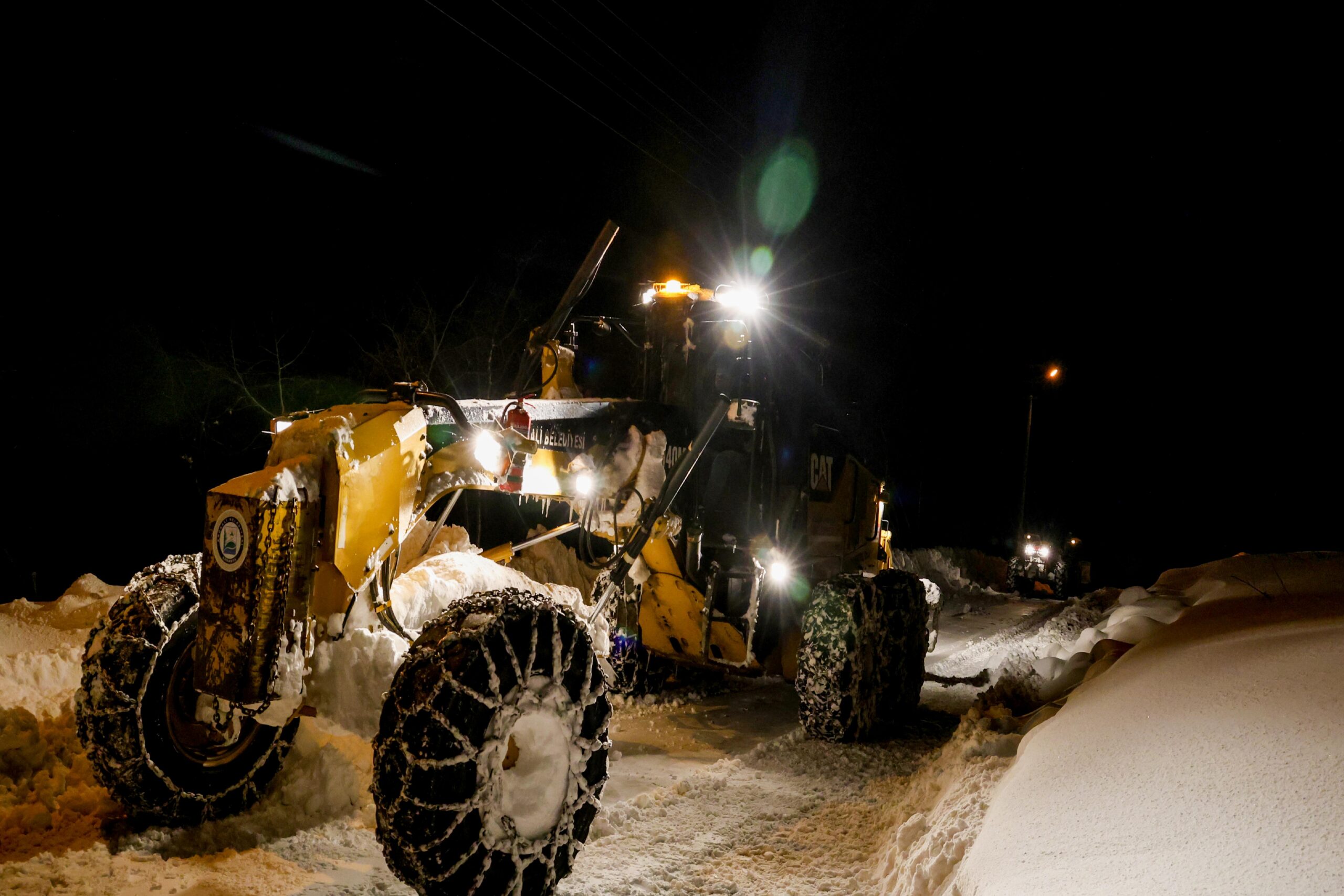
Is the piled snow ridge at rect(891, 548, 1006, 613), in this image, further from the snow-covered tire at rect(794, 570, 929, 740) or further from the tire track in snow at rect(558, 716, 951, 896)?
the tire track in snow at rect(558, 716, 951, 896)

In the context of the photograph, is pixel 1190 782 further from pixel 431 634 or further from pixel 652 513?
pixel 652 513

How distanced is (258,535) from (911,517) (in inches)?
1222

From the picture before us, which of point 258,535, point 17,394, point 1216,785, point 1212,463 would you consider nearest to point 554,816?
point 258,535

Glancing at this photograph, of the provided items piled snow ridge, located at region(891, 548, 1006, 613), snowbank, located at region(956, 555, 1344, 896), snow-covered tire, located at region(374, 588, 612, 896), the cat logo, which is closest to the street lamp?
piled snow ridge, located at region(891, 548, 1006, 613)

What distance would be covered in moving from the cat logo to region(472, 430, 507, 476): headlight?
408 centimetres

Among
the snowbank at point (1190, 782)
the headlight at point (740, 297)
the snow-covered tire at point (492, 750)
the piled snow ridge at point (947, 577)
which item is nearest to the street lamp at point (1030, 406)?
the piled snow ridge at point (947, 577)

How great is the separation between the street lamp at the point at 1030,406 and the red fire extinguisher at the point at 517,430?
24720mm

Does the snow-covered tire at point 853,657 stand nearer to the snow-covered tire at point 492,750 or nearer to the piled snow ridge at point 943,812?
the piled snow ridge at point 943,812

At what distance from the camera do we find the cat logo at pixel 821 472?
25.3ft

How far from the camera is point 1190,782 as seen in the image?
2.65 meters

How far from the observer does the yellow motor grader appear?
2.99 metres

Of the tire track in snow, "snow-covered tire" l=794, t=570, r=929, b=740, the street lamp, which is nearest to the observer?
the tire track in snow

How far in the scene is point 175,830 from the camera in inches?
152

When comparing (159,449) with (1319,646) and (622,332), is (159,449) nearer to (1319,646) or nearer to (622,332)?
(622,332)
